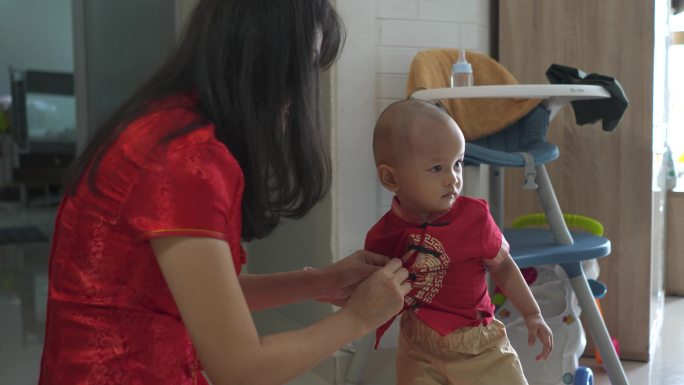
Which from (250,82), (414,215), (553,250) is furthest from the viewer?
(553,250)

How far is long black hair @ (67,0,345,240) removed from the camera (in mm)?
875

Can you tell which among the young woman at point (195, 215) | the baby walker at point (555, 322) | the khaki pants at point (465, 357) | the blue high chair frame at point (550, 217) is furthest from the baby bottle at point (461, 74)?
the young woman at point (195, 215)

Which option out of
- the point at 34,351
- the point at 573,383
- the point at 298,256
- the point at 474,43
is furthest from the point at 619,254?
the point at 34,351

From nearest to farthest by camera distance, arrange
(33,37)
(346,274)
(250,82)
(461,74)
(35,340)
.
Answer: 1. (250,82)
2. (346,274)
3. (461,74)
4. (35,340)
5. (33,37)

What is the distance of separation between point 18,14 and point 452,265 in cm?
835

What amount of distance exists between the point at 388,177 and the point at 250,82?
17.4 inches

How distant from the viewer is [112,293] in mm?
852

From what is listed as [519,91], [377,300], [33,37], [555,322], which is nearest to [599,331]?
[555,322]

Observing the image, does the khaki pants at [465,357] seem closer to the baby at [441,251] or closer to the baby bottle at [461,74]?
the baby at [441,251]

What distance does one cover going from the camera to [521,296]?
4.28 feet

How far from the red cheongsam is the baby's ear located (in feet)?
1.38

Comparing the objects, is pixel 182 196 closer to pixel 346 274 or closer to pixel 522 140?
pixel 346 274

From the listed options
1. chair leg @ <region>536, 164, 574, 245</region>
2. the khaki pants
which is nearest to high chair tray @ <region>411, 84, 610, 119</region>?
chair leg @ <region>536, 164, 574, 245</region>

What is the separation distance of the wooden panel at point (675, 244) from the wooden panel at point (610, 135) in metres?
1.15
